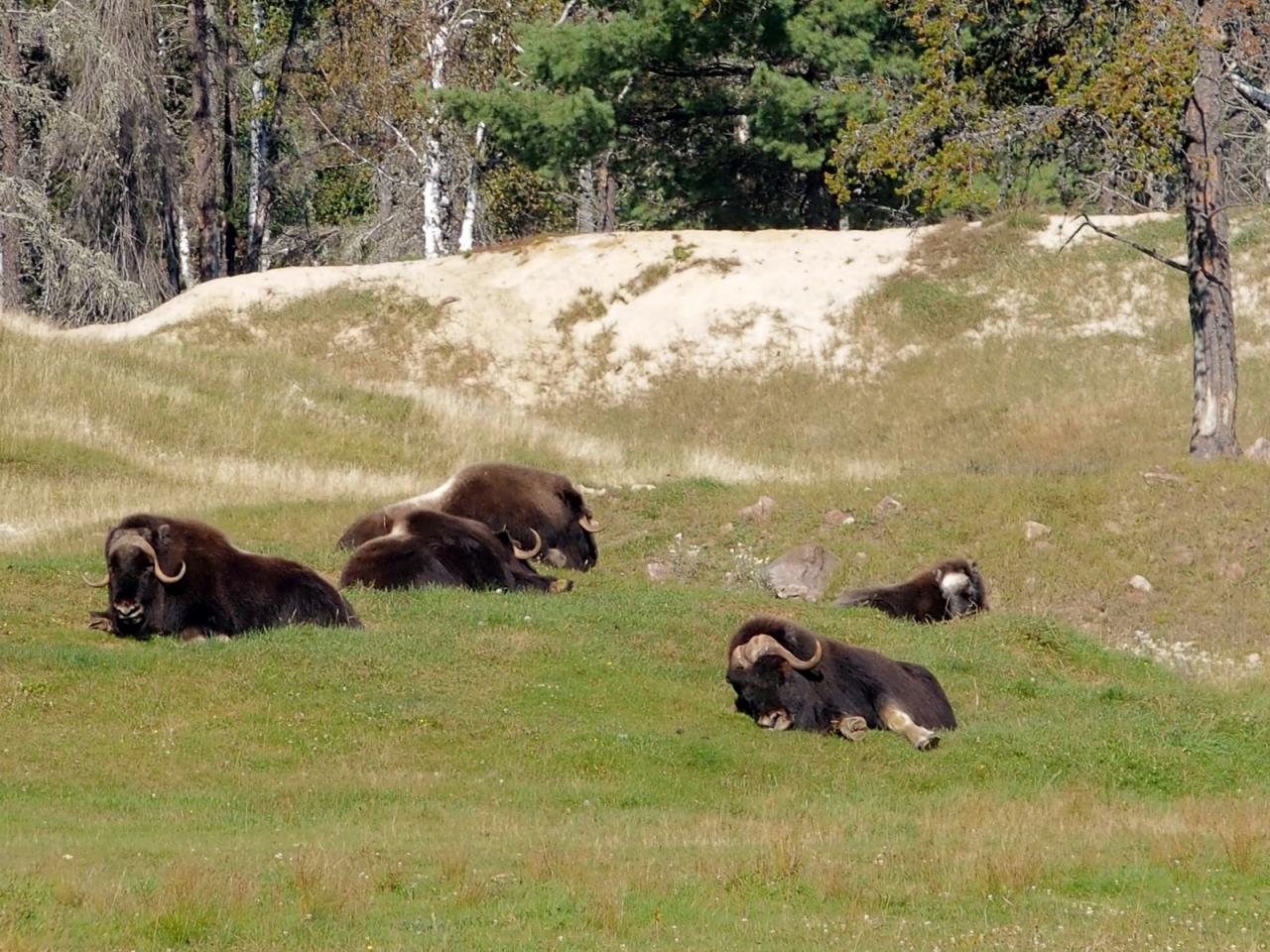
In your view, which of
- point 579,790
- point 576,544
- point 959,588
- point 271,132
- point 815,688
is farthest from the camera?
point 271,132

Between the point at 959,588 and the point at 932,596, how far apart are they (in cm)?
36

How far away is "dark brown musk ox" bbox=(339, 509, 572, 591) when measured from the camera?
66.0 feet

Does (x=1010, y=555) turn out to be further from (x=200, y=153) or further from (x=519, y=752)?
(x=200, y=153)

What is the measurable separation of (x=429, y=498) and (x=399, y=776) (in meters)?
10.3

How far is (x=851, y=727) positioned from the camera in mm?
15164

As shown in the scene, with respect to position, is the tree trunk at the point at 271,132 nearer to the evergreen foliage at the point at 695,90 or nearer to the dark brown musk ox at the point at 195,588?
the evergreen foliage at the point at 695,90

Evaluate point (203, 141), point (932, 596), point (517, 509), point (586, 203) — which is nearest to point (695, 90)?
point (586, 203)

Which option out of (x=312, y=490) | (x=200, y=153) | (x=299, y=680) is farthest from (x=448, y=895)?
(x=200, y=153)

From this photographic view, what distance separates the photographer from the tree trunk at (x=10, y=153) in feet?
169

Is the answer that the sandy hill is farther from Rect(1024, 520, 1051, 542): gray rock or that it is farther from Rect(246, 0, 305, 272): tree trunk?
Rect(1024, 520, 1051, 542): gray rock

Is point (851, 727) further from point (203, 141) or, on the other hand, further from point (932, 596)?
point (203, 141)

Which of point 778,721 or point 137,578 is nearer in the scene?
point 778,721

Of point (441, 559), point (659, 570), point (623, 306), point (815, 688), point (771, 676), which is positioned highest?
point (623, 306)

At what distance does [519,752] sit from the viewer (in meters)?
14.3
